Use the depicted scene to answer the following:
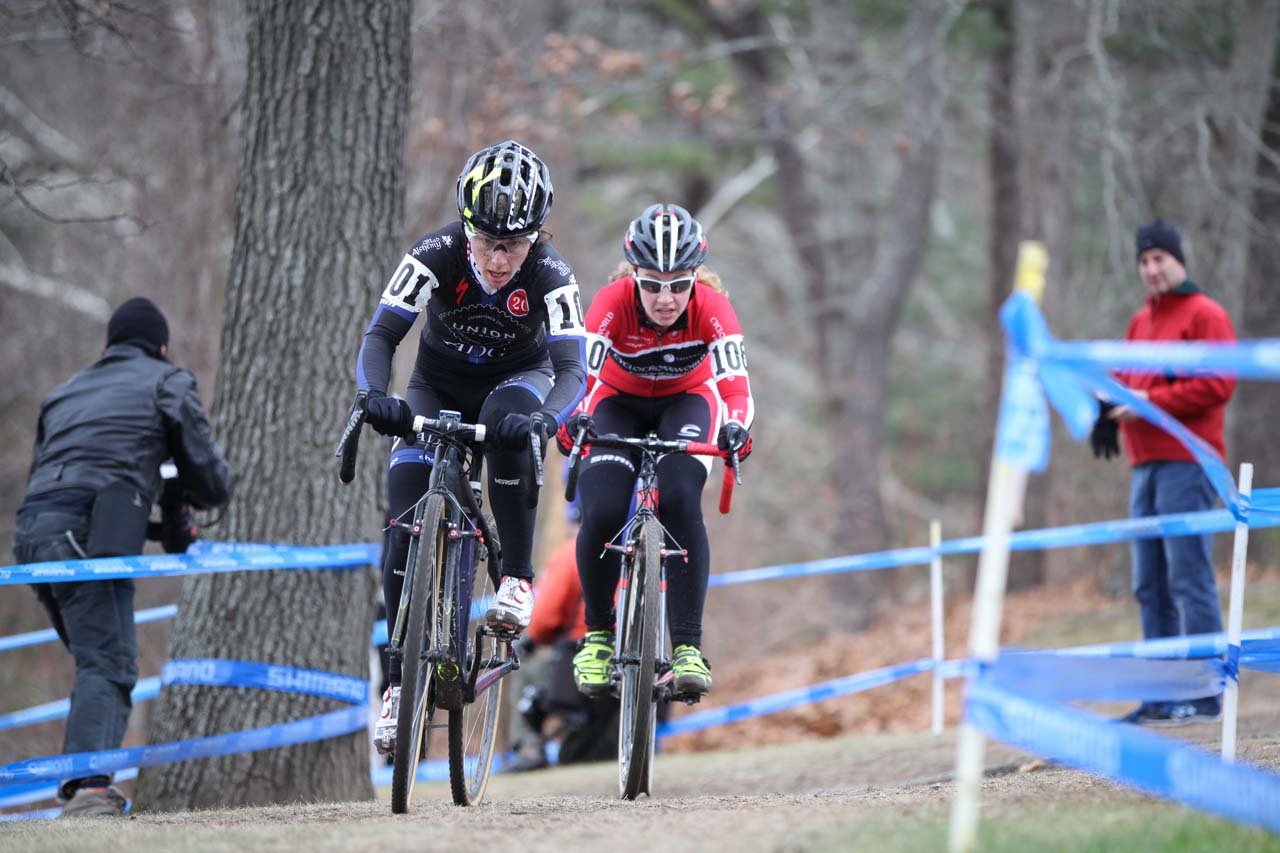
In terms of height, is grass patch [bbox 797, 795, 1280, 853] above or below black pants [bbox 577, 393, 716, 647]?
below

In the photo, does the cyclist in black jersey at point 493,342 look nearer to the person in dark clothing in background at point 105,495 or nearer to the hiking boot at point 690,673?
the hiking boot at point 690,673

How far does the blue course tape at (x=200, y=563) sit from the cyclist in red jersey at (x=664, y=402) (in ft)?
5.05

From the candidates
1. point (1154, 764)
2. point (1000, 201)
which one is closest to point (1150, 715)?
point (1154, 764)

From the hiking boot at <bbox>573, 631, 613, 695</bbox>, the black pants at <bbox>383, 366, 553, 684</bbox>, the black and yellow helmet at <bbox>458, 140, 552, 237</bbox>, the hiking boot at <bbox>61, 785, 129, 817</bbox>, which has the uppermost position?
the black and yellow helmet at <bbox>458, 140, 552, 237</bbox>

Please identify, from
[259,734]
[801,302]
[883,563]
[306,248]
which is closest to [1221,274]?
[883,563]

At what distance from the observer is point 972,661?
12.4ft

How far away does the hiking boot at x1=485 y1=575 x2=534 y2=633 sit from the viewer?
624cm

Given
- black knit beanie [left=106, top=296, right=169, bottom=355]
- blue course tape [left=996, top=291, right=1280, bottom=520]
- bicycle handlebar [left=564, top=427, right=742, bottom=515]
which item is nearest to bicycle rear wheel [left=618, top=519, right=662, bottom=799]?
bicycle handlebar [left=564, top=427, right=742, bottom=515]

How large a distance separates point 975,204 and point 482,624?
86.5ft

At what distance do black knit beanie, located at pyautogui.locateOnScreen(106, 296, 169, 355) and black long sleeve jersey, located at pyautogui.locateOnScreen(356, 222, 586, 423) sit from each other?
1875mm

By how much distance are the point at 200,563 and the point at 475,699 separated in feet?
5.92

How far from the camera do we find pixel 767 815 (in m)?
5.00

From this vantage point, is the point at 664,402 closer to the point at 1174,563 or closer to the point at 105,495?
the point at 105,495

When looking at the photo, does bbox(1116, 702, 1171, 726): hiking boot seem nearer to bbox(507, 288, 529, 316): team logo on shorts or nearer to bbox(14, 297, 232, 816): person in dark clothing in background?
bbox(507, 288, 529, 316): team logo on shorts
